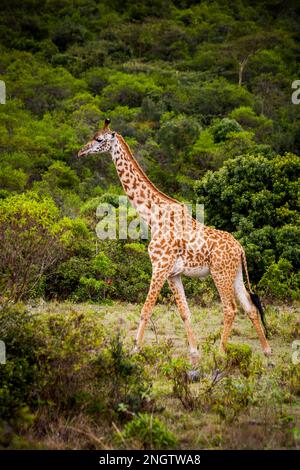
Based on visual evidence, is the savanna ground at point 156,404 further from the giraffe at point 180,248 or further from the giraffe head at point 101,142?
the giraffe head at point 101,142

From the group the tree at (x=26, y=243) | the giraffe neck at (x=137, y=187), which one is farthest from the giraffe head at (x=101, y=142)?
the tree at (x=26, y=243)

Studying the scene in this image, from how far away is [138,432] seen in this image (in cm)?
606

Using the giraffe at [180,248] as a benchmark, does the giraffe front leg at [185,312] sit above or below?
below

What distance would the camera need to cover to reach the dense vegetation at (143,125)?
16594mm

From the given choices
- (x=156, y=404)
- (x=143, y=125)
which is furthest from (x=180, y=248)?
(x=143, y=125)

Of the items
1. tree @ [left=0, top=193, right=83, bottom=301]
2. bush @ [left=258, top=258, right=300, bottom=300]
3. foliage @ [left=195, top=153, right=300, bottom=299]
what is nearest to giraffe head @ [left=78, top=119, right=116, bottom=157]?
tree @ [left=0, top=193, right=83, bottom=301]

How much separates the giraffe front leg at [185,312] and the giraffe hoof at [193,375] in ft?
2.59

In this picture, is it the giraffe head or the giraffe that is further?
the giraffe head

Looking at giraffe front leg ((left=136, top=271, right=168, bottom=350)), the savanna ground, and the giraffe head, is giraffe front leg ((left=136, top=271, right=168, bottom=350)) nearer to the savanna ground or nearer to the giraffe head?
the savanna ground

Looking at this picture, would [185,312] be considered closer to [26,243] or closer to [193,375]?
[193,375]

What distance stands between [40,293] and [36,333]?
887 centimetres

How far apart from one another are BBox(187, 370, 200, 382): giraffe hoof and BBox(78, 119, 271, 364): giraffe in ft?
4.12

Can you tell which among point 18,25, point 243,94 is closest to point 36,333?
point 243,94

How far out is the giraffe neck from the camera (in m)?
10.4
